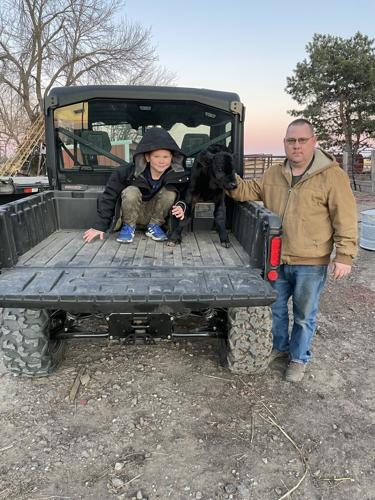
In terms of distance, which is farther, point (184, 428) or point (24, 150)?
point (24, 150)

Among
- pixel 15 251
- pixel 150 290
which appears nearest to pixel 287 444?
pixel 150 290

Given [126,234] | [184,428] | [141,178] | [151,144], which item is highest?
[151,144]

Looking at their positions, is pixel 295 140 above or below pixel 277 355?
above

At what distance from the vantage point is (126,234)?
3.76 m

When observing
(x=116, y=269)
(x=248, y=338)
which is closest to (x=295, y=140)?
(x=248, y=338)

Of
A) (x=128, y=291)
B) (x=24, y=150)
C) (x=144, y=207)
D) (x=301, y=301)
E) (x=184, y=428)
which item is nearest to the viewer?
(x=128, y=291)

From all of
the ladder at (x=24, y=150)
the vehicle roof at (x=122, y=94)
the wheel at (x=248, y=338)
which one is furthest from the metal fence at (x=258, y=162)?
the wheel at (x=248, y=338)

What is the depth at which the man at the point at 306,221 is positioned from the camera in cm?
299

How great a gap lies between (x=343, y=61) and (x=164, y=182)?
76.8 feet

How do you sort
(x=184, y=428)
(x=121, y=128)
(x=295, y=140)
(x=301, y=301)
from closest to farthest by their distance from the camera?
(x=184, y=428), (x=295, y=140), (x=301, y=301), (x=121, y=128)

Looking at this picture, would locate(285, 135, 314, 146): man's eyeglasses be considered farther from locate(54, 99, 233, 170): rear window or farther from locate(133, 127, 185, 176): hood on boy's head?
locate(54, 99, 233, 170): rear window

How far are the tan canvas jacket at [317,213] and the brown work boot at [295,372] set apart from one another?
826 millimetres

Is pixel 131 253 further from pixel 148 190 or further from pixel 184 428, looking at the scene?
pixel 184 428

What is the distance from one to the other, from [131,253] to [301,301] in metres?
→ 1.40
